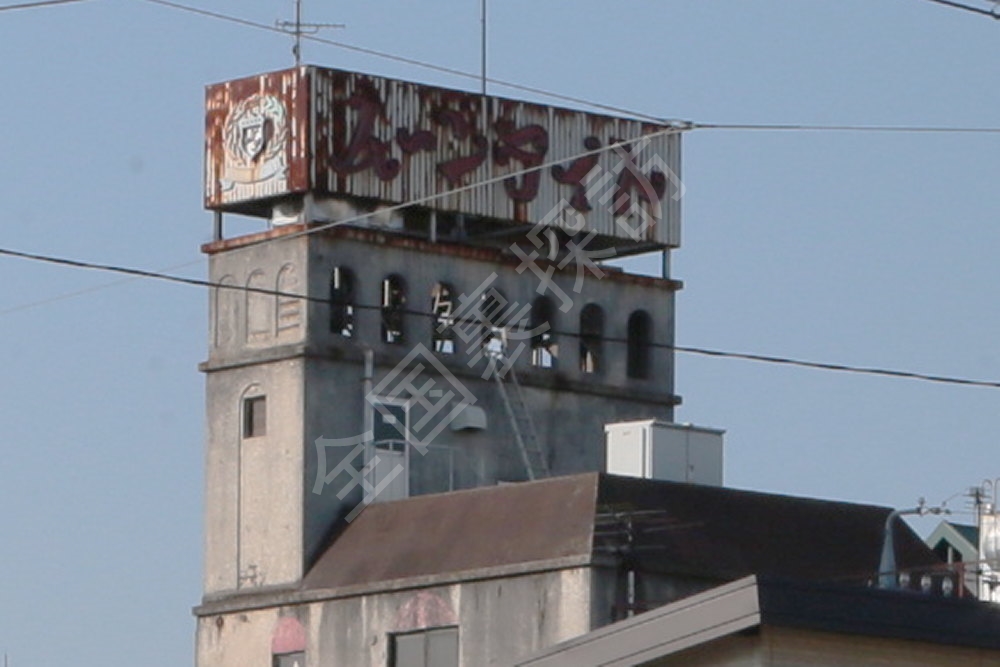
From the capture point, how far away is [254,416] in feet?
177

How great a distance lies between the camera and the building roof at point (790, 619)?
28.3 m

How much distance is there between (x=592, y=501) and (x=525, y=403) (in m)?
7.91

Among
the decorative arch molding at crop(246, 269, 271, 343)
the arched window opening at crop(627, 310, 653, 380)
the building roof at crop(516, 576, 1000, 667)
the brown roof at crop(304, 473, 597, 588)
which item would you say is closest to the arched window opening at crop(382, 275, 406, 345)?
the decorative arch molding at crop(246, 269, 271, 343)

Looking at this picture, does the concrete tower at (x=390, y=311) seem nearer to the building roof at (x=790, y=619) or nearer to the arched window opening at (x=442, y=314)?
the arched window opening at (x=442, y=314)

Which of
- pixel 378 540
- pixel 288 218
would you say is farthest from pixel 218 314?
pixel 378 540

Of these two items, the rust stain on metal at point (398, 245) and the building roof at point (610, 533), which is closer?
the building roof at point (610, 533)

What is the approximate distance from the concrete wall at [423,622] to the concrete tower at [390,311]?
744 millimetres

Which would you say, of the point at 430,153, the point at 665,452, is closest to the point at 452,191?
the point at 430,153

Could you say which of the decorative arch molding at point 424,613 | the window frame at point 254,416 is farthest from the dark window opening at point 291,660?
the window frame at point 254,416

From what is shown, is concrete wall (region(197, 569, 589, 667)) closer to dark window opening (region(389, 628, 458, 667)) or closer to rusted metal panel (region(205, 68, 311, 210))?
dark window opening (region(389, 628, 458, 667))

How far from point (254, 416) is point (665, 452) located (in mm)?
6992

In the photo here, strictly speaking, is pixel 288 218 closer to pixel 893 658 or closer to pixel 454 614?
pixel 454 614

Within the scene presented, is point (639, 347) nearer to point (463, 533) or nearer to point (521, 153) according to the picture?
point (521, 153)

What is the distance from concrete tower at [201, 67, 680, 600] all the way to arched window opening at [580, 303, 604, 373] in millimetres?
35
